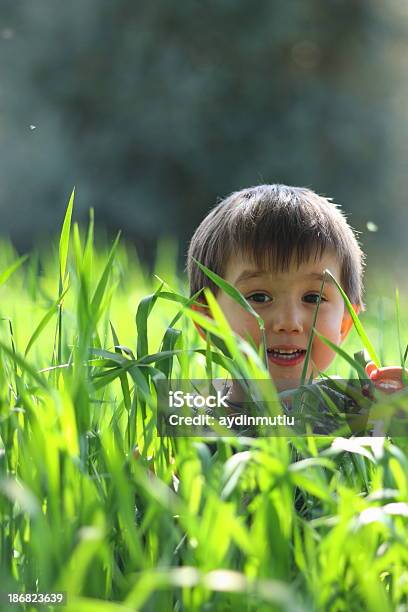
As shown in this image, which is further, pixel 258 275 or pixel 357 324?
pixel 258 275

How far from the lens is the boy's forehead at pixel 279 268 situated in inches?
64.0

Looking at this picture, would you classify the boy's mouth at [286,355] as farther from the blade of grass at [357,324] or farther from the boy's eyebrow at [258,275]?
the blade of grass at [357,324]

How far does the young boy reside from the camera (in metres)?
1.57

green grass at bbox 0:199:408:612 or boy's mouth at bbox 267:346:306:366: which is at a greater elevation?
boy's mouth at bbox 267:346:306:366

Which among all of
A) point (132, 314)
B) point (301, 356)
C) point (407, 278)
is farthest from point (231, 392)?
point (407, 278)

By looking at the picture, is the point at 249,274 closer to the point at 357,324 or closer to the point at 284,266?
the point at 284,266

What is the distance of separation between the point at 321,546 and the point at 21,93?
23.1 feet

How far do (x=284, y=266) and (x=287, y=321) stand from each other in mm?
112

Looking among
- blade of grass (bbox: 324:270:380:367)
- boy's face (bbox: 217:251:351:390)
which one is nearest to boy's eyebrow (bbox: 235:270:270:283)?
boy's face (bbox: 217:251:351:390)

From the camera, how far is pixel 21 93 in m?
7.44

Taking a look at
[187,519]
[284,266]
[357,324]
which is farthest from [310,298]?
[187,519]

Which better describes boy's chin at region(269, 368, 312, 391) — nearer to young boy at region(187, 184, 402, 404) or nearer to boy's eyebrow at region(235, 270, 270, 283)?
young boy at region(187, 184, 402, 404)

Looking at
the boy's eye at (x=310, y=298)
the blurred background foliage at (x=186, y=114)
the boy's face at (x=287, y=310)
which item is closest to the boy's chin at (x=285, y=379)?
the boy's face at (x=287, y=310)

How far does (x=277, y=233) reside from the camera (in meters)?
1.66
